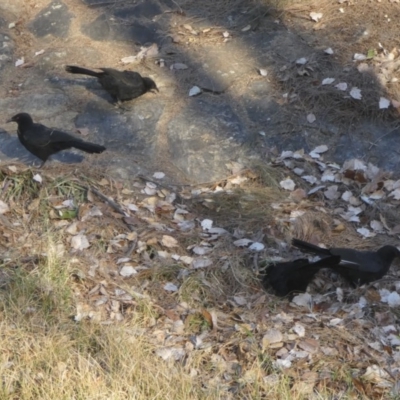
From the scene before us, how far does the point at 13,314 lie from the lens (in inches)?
209

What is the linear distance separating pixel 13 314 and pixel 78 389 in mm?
951

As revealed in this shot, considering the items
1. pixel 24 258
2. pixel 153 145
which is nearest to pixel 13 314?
pixel 24 258

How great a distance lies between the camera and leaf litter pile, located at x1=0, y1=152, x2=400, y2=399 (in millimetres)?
5039

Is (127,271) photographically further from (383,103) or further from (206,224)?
(383,103)

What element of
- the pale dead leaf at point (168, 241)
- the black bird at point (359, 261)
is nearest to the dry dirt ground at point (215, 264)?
the pale dead leaf at point (168, 241)

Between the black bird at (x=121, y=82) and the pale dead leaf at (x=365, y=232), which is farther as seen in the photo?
the black bird at (x=121, y=82)

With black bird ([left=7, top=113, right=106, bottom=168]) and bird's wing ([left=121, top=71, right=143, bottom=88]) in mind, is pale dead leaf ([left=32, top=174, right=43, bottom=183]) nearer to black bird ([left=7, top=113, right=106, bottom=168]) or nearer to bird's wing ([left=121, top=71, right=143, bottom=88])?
black bird ([left=7, top=113, right=106, bottom=168])

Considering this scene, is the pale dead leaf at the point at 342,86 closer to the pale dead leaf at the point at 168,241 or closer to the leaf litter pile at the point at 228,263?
the leaf litter pile at the point at 228,263

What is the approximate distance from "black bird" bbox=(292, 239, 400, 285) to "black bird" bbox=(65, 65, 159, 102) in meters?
2.69

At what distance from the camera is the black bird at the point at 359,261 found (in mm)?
5867

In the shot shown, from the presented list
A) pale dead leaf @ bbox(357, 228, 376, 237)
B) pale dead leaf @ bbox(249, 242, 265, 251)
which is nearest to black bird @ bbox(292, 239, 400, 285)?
pale dead leaf @ bbox(249, 242, 265, 251)

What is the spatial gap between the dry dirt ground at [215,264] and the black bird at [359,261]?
11cm

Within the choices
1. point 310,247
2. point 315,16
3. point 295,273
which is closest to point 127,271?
point 295,273

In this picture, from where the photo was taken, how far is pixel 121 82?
312 inches
